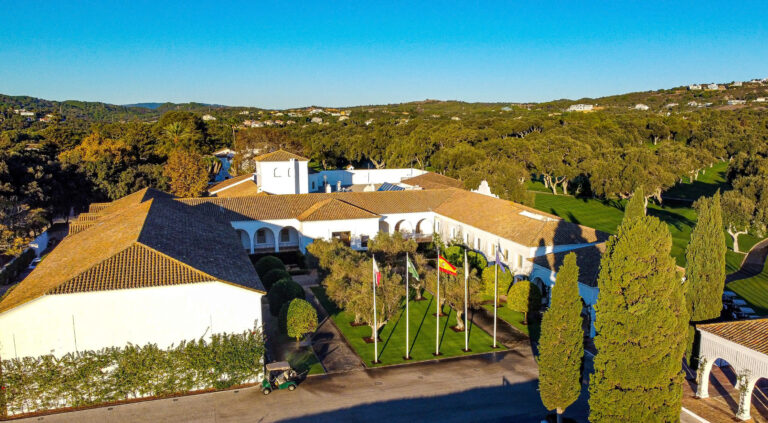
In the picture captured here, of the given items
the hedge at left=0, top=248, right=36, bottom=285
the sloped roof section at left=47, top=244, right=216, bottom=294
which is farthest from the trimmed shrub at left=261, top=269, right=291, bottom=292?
the hedge at left=0, top=248, right=36, bottom=285

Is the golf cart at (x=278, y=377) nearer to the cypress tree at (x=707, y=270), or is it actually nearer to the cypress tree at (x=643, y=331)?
the cypress tree at (x=643, y=331)

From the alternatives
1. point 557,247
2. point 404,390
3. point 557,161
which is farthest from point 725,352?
point 557,161

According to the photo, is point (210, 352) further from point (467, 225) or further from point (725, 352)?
point (467, 225)

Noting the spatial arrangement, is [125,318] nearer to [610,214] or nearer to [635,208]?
[635,208]

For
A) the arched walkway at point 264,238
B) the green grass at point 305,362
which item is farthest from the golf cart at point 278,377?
the arched walkway at point 264,238

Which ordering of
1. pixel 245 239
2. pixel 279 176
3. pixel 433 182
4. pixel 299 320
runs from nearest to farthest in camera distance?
pixel 299 320
pixel 245 239
pixel 279 176
pixel 433 182

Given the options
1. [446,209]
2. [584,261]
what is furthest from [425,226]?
[584,261]

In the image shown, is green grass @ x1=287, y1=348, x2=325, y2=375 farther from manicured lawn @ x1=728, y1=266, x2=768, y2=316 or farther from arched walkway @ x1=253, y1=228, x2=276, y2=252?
manicured lawn @ x1=728, y1=266, x2=768, y2=316
